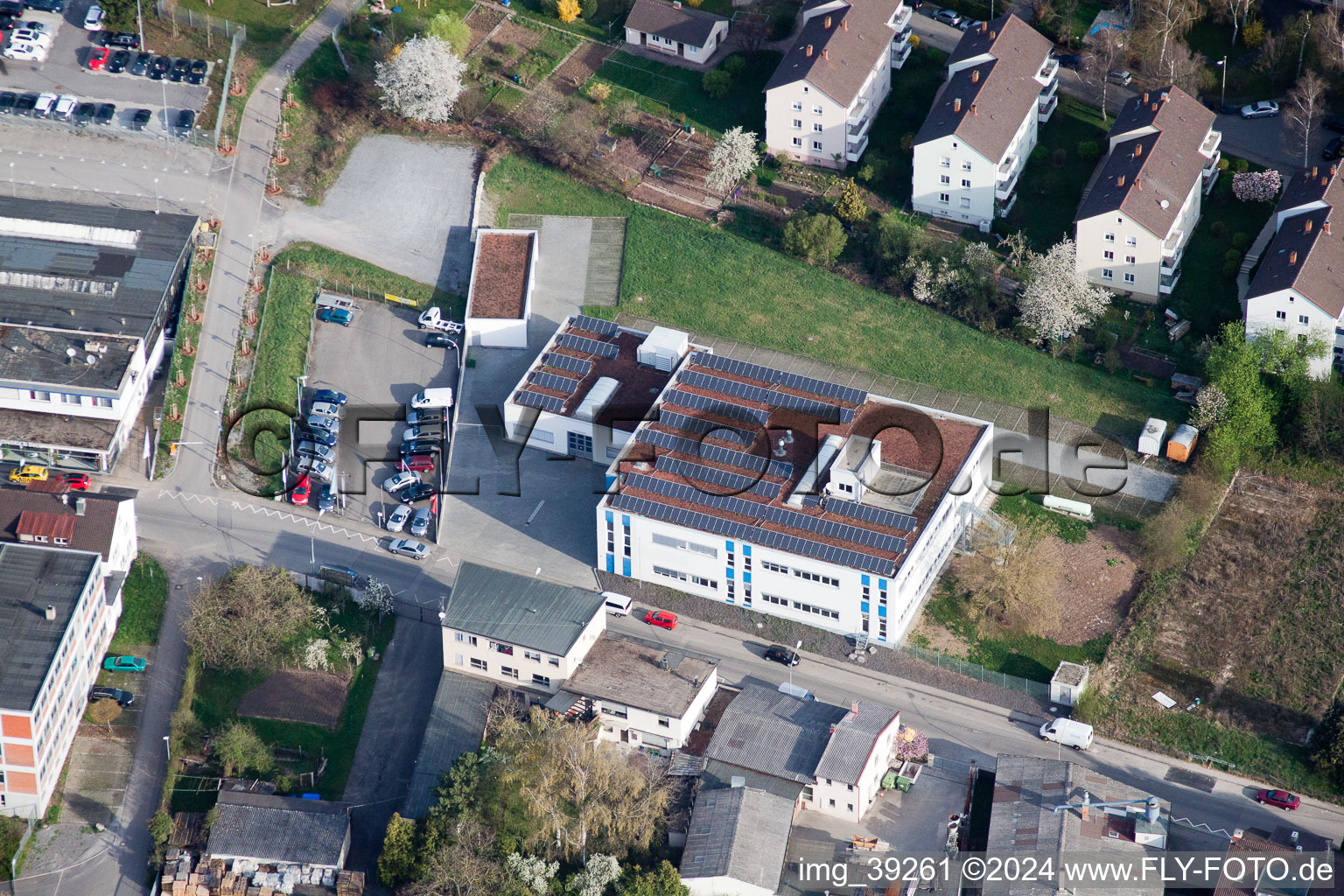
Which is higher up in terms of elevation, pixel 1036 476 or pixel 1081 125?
pixel 1081 125

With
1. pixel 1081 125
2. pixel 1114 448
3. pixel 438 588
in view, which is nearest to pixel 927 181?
pixel 1081 125

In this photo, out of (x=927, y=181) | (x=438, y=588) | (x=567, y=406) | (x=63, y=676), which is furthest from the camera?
(x=927, y=181)

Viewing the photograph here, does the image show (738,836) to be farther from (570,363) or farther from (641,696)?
(570,363)

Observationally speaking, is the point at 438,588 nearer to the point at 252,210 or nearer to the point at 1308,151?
the point at 252,210

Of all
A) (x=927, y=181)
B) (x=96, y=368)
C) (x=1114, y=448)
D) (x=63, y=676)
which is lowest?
(x=63, y=676)

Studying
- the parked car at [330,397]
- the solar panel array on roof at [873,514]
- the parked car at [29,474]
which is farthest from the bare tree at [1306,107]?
the parked car at [29,474]

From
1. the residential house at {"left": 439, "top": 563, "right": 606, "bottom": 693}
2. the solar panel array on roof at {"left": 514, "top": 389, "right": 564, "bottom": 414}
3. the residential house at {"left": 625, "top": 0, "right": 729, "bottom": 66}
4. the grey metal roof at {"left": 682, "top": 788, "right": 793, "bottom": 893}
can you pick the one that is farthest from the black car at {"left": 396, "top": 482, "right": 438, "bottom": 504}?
the residential house at {"left": 625, "top": 0, "right": 729, "bottom": 66}

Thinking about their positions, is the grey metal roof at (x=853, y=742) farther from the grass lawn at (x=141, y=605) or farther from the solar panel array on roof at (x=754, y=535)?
the grass lawn at (x=141, y=605)
